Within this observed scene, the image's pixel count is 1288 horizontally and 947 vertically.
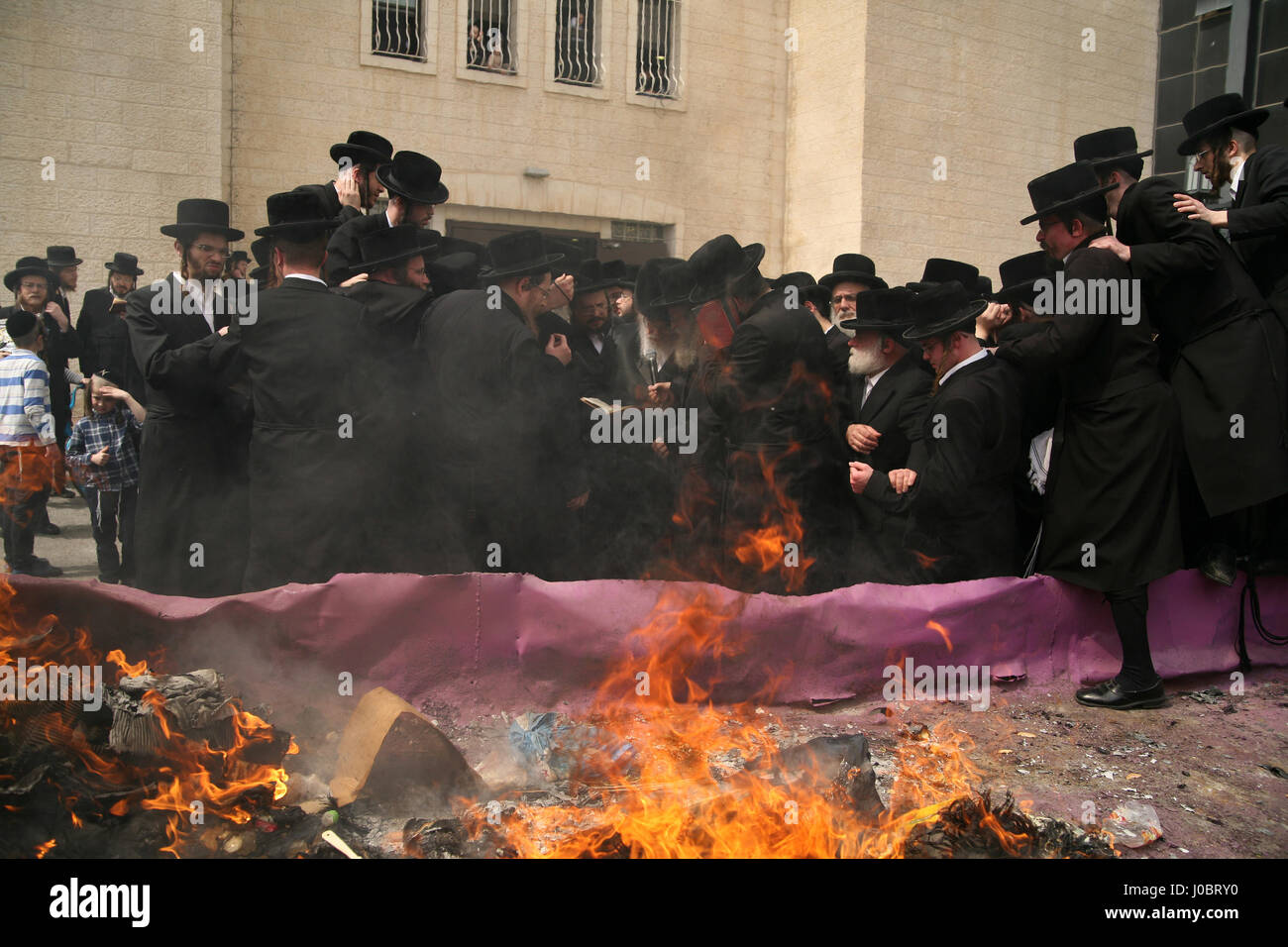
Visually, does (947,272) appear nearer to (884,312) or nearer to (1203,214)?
(884,312)

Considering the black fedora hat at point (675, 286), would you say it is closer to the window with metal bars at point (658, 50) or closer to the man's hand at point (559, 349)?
the man's hand at point (559, 349)

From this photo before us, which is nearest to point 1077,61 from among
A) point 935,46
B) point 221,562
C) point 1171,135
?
point 1171,135

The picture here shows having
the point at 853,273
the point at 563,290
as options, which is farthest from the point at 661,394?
the point at 853,273

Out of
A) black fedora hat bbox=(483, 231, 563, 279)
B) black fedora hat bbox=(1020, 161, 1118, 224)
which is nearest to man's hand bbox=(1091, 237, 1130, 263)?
black fedora hat bbox=(1020, 161, 1118, 224)

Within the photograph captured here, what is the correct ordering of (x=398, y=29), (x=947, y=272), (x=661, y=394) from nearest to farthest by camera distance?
(x=947, y=272), (x=661, y=394), (x=398, y=29)

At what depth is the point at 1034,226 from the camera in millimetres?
16297

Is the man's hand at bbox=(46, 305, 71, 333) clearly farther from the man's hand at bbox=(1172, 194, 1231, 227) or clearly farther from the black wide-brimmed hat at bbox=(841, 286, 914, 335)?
the man's hand at bbox=(1172, 194, 1231, 227)

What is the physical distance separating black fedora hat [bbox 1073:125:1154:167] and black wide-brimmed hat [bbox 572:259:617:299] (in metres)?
3.04

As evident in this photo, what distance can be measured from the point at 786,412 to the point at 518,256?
1.62 m

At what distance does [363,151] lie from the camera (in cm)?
562

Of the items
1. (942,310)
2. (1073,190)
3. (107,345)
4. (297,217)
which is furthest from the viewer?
(107,345)

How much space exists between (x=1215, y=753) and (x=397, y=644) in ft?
11.9

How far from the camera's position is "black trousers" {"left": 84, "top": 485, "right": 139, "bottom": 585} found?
6.52 metres
